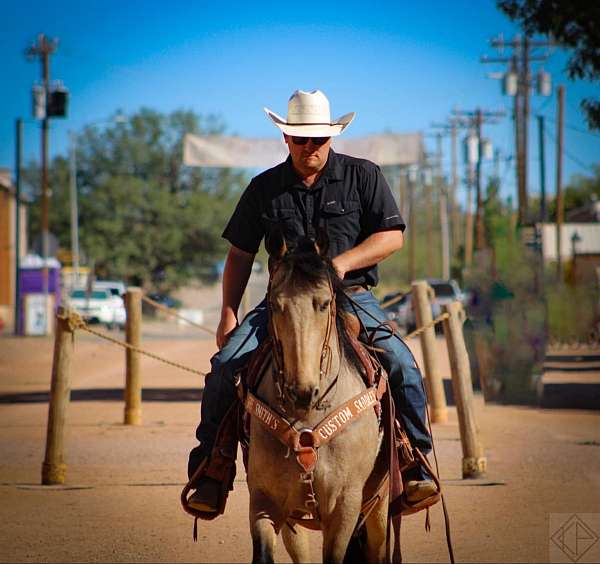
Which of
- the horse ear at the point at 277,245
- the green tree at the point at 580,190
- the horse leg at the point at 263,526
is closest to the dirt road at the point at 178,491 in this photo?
the horse leg at the point at 263,526

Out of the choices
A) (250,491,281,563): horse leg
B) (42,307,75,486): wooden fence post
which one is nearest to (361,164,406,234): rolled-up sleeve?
(250,491,281,563): horse leg

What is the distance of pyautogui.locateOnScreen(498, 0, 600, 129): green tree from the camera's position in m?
17.3

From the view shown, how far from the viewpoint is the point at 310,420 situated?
5.11 metres

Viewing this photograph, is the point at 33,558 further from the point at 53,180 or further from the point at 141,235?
the point at 53,180

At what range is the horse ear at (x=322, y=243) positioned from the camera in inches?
203

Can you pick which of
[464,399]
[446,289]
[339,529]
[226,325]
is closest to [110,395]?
[464,399]

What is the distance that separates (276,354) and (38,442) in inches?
363

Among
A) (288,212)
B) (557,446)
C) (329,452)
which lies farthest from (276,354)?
(557,446)

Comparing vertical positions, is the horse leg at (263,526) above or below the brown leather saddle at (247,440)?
below

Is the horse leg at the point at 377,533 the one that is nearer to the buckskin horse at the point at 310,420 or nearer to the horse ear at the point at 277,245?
the buckskin horse at the point at 310,420

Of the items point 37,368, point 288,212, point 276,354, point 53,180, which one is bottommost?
point 37,368

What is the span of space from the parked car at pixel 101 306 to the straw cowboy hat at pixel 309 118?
38975 mm

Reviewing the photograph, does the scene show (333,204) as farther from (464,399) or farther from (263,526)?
(464,399)

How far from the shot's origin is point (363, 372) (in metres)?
5.55
